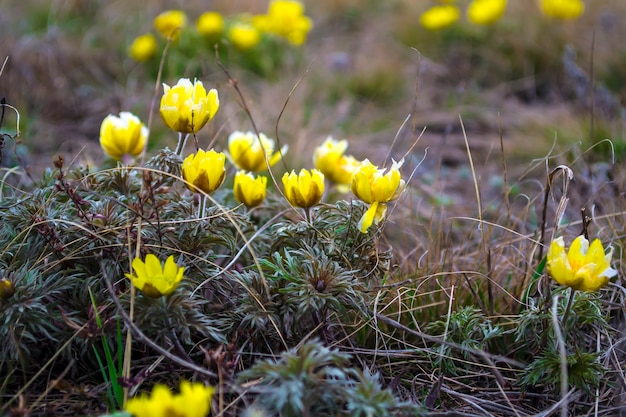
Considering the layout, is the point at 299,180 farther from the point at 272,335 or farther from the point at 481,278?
the point at 481,278

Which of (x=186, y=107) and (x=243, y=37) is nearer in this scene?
(x=186, y=107)

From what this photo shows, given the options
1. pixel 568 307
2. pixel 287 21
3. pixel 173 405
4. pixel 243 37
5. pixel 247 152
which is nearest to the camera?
pixel 173 405

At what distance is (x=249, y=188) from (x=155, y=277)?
48 centimetres

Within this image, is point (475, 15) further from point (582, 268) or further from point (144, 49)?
point (582, 268)

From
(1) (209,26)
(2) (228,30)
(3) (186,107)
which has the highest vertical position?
(3) (186,107)

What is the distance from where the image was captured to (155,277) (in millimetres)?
1345

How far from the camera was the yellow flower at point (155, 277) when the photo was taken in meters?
1.32

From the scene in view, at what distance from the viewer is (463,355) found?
1663 millimetres

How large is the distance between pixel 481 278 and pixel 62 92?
9.80 ft

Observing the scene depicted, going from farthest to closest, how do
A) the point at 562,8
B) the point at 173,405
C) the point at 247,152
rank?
the point at 562,8 < the point at 247,152 < the point at 173,405

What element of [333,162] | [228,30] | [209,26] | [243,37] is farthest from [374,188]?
[228,30]

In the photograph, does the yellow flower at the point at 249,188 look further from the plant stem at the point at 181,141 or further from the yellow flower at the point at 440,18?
the yellow flower at the point at 440,18

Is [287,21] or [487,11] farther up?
[487,11]

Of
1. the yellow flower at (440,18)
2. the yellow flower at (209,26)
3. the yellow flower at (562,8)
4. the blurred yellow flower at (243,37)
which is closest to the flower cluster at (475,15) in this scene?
the yellow flower at (440,18)
